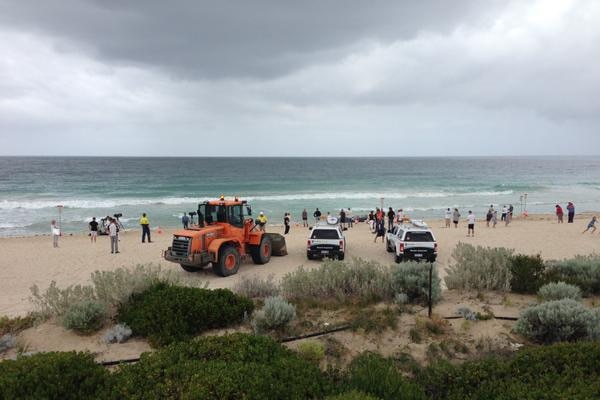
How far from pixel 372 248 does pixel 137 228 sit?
19210mm

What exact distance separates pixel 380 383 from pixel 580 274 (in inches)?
254

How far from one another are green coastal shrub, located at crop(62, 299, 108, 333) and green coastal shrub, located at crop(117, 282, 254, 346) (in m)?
0.31

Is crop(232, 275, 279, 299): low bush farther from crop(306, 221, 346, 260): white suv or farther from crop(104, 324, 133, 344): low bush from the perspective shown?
crop(306, 221, 346, 260): white suv

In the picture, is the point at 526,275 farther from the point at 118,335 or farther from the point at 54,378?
the point at 54,378

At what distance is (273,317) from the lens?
6473 mm

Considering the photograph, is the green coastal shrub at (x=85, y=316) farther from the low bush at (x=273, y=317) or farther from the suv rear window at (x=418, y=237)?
the suv rear window at (x=418, y=237)

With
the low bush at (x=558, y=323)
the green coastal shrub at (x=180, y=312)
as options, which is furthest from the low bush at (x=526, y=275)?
the green coastal shrub at (x=180, y=312)

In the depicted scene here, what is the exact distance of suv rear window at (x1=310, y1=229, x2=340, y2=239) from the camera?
16.0m

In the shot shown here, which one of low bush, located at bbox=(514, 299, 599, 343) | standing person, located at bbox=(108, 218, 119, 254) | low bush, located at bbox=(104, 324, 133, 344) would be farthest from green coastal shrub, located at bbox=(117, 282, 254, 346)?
standing person, located at bbox=(108, 218, 119, 254)

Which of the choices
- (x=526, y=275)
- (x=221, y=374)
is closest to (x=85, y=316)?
(x=221, y=374)

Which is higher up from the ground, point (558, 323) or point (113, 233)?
point (558, 323)

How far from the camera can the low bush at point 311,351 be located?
5.68 m

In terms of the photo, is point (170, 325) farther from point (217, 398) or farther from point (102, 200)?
point (102, 200)

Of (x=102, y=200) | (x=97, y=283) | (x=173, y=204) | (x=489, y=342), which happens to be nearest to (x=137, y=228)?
(x=173, y=204)
